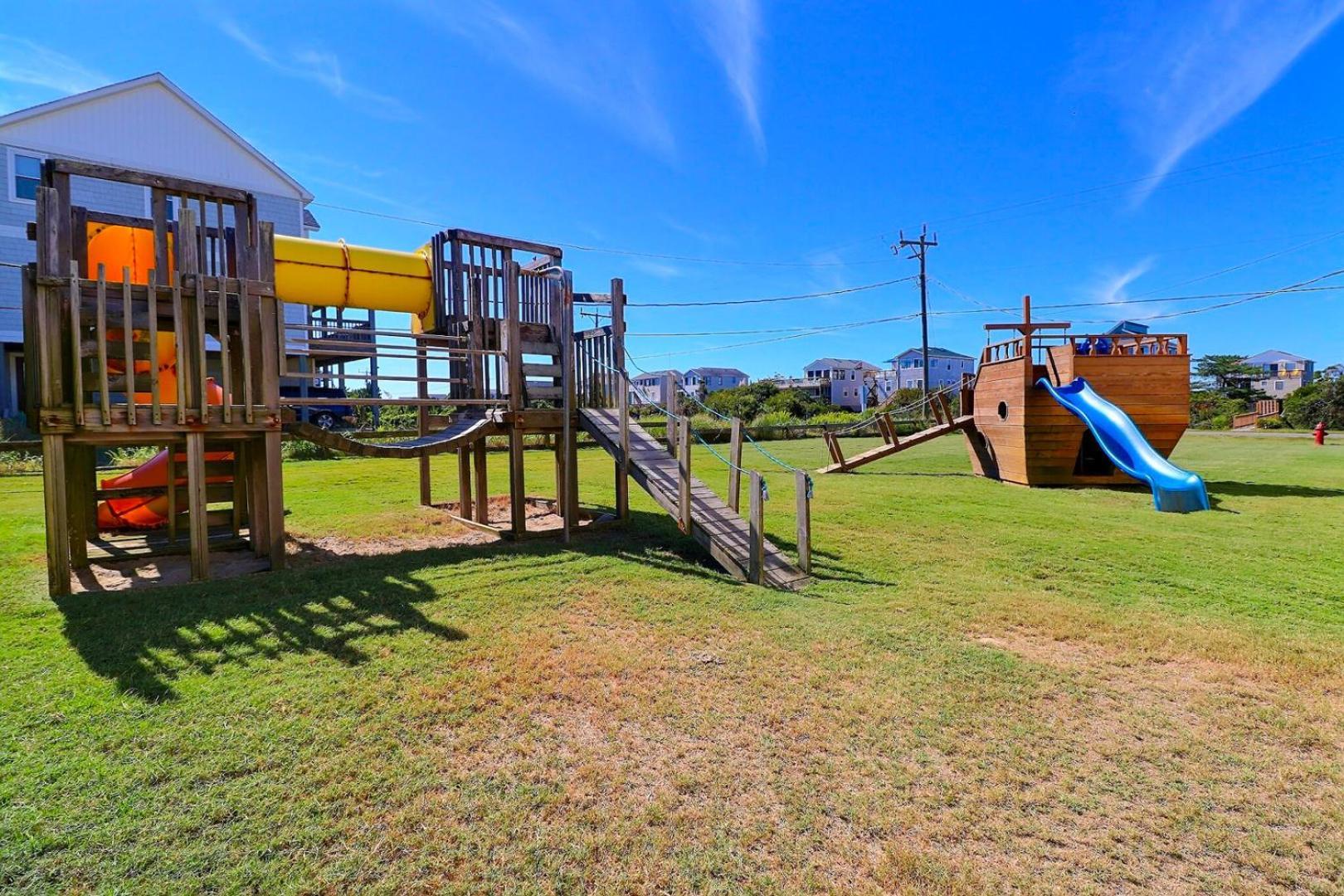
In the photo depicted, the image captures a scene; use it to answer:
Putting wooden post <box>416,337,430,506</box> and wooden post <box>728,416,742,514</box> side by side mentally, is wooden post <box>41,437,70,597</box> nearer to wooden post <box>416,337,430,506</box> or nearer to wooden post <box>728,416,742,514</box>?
wooden post <box>416,337,430,506</box>

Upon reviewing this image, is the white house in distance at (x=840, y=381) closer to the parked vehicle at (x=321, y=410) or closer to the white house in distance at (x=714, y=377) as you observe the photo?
the white house in distance at (x=714, y=377)

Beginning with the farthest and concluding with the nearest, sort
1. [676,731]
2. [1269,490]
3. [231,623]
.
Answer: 1. [1269,490]
2. [231,623]
3. [676,731]

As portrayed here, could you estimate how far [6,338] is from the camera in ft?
59.9

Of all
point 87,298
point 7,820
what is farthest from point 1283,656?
point 87,298

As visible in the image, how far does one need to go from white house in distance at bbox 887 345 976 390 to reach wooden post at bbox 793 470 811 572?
74.8 m

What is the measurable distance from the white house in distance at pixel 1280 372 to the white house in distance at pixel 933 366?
28237 mm

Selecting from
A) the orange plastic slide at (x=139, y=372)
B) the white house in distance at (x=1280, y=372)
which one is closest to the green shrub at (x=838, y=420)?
the orange plastic slide at (x=139, y=372)

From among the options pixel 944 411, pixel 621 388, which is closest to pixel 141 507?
pixel 621 388

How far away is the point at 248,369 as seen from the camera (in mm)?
6227

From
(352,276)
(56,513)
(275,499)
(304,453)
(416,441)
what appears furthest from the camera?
(304,453)

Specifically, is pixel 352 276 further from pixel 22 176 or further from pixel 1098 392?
pixel 22 176

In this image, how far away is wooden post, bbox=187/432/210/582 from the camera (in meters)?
5.97

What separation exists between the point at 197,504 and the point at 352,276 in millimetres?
3032

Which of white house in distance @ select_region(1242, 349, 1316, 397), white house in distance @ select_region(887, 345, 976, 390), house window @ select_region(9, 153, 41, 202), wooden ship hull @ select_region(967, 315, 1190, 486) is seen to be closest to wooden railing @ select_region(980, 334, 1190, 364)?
wooden ship hull @ select_region(967, 315, 1190, 486)
